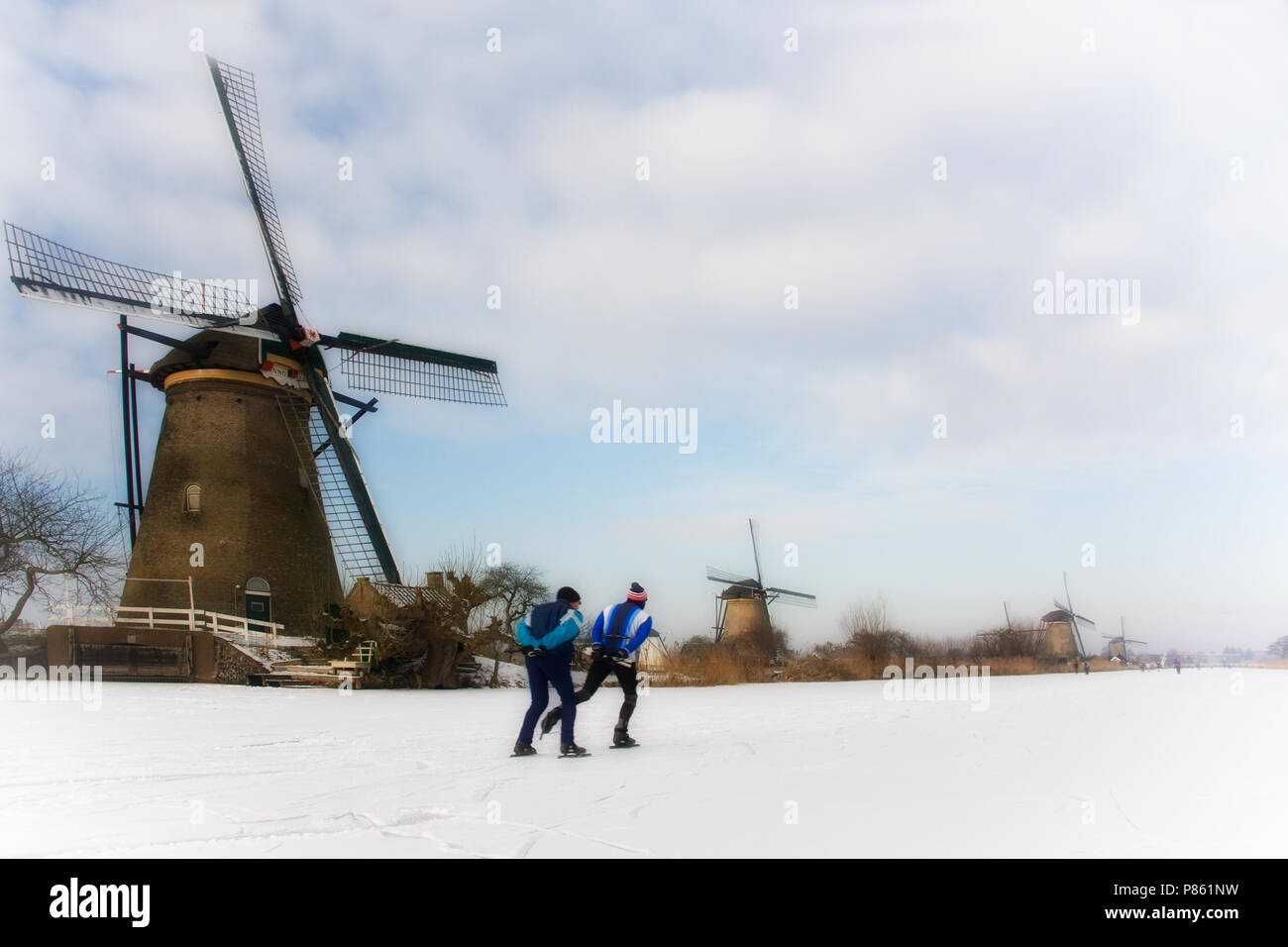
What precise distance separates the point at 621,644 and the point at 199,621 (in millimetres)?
16784

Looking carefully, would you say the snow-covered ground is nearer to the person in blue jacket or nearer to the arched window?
the person in blue jacket

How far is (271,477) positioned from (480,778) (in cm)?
1887

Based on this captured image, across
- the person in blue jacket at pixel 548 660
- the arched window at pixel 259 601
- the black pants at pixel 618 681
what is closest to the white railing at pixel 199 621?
the arched window at pixel 259 601

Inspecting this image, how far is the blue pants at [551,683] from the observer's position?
737 centimetres

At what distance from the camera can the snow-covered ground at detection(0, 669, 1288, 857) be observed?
416 centimetres

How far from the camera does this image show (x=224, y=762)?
23.5ft

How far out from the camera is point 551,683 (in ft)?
24.1

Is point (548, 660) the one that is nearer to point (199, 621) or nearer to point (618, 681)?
point (618, 681)

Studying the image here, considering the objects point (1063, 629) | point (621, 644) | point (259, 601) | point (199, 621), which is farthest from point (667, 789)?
point (1063, 629)

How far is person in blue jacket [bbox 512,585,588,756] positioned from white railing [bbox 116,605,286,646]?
1524 centimetres

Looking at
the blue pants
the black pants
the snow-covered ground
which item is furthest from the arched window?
the blue pants

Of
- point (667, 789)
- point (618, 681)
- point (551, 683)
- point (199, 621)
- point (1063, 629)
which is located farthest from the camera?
point (1063, 629)

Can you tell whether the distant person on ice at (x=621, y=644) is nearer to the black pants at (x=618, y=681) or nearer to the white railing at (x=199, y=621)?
the black pants at (x=618, y=681)
